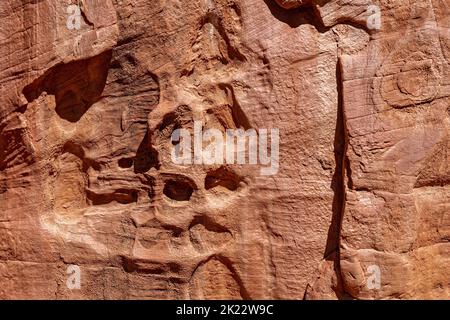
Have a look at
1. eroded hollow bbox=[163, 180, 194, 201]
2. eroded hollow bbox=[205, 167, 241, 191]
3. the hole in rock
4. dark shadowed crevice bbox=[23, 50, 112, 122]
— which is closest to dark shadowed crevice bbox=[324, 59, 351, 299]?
eroded hollow bbox=[205, 167, 241, 191]

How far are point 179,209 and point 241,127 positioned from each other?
653 millimetres

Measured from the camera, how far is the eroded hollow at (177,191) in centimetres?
371

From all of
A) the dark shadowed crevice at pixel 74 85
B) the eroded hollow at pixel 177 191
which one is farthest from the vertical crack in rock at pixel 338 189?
the dark shadowed crevice at pixel 74 85

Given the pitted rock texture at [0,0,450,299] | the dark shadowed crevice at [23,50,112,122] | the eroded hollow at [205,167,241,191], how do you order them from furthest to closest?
the dark shadowed crevice at [23,50,112,122] < the eroded hollow at [205,167,241,191] < the pitted rock texture at [0,0,450,299]

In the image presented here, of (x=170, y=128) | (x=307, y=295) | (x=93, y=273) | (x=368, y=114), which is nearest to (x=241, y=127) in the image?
(x=170, y=128)

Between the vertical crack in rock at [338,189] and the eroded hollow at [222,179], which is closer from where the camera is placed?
the vertical crack in rock at [338,189]

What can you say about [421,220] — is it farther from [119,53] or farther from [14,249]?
[14,249]

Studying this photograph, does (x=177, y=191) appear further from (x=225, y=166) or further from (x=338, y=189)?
(x=338, y=189)

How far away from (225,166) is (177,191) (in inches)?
14.5

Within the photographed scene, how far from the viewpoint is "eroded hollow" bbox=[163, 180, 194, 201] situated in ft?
12.2

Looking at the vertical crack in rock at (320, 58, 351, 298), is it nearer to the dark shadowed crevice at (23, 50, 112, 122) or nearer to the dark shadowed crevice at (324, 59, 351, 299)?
the dark shadowed crevice at (324, 59, 351, 299)

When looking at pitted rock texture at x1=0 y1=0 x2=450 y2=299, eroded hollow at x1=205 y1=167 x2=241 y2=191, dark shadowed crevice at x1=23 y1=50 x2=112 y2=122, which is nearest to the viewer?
pitted rock texture at x1=0 y1=0 x2=450 y2=299

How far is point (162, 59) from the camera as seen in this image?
363 cm

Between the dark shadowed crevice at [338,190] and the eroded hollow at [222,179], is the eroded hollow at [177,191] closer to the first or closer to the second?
the eroded hollow at [222,179]
